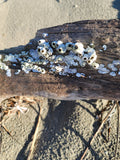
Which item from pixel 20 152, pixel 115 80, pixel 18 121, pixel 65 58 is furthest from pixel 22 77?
pixel 20 152

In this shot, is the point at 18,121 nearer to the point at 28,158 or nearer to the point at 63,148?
the point at 28,158

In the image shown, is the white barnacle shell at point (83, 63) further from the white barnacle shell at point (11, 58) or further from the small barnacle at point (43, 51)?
the white barnacle shell at point (11, 58)

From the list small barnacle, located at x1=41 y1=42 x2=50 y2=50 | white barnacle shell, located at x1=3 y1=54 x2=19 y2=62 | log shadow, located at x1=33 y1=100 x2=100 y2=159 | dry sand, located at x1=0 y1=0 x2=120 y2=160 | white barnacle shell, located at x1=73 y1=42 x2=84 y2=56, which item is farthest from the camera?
log shadow, located at x1=33 y1=100 x2=100 y2=159

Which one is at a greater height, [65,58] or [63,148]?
[65,58]

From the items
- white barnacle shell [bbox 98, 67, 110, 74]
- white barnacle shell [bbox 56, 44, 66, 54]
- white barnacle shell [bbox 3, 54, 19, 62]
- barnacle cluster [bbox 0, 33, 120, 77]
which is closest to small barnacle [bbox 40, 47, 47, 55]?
barnacle cluster [bbox 0, 33, 120, 77]

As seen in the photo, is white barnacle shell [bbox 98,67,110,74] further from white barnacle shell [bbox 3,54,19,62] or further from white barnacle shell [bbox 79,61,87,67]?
white barnacle shell [bbox 3,54,19,62]

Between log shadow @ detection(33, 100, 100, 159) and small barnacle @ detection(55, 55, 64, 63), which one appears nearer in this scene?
small barnacle @ detection(55, 55, 64, 63)

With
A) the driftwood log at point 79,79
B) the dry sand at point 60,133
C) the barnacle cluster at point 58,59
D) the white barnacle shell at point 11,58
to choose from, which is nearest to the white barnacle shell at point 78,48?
the barnacle cluster at point 58,59
